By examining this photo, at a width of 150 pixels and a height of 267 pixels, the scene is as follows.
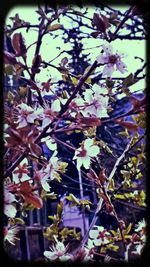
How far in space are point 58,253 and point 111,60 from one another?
0.39 metres

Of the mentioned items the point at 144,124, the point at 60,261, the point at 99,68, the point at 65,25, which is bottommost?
the point at 60,261

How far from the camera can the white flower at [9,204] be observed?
65 centimetres

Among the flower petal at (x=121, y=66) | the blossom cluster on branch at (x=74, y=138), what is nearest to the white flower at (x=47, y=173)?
the blossom cluster on branch at (x=74, y=138)

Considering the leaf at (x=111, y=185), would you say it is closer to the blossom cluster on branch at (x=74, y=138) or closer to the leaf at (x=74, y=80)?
the blossom cluster on branch at (x=74, y=138)

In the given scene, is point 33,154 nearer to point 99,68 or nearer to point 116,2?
point 99,68

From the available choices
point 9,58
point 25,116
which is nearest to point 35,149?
point 25,116

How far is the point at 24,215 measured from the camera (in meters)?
0.75

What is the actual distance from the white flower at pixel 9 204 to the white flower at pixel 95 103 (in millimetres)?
198

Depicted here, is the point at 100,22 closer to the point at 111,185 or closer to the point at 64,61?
the point at 64,61

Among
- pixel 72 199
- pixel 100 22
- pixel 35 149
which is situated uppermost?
pixel 100 22

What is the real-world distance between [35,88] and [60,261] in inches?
13.3

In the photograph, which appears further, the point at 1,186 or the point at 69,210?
the point at 69,210

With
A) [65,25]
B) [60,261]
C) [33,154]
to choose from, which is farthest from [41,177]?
[65,25]

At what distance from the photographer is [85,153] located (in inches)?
28.3
